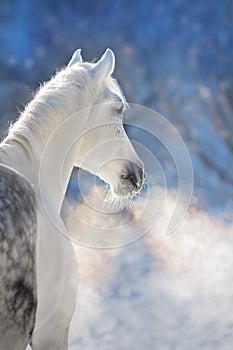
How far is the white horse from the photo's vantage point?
2.77m

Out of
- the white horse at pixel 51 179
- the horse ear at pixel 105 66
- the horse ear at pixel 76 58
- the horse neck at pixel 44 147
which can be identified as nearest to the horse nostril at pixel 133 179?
the white horse at pixel 51 179

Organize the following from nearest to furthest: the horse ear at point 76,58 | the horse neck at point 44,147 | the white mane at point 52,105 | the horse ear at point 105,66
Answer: the horse neck at point 44,147, the white mane at point 52,105, the horse ear at point 105,66, the horse ear at point 76,58

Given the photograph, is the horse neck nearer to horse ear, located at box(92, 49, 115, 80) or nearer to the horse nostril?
horse ear, located at box(92, 49, 115, 80)

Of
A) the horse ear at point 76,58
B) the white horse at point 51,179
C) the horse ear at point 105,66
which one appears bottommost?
the white horse at point 51,179

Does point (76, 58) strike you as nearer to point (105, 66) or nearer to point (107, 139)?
point (105, 66)

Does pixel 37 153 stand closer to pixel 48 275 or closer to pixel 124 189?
pixel 48 275

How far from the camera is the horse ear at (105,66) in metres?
5.39

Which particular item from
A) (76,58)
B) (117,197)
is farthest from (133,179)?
(76,58)

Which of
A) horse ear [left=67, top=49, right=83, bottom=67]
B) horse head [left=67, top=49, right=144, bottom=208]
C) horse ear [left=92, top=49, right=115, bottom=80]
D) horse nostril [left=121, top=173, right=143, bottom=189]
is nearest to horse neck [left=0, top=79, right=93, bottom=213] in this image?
horse head [left=67, top=49, right=144, bottom=208]

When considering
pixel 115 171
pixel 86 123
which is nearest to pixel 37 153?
pixel 86 123

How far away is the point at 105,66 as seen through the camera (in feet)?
17.9

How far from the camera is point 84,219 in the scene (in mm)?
5363

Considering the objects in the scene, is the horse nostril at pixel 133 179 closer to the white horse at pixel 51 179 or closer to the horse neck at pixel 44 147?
the white horse at pixel 51 179

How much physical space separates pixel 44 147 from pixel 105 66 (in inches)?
54.4
